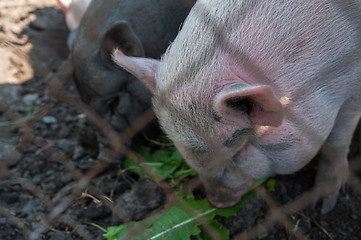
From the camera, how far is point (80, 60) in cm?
252

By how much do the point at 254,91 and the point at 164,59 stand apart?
1.98 ft

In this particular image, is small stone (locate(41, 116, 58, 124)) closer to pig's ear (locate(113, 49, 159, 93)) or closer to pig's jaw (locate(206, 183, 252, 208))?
pig's ear (locate(113, 49, 159, 93))

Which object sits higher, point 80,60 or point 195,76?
point 195,76

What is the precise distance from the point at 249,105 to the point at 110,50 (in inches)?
47.7

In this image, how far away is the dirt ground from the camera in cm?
213

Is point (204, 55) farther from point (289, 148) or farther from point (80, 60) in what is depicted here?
point (80, 60)

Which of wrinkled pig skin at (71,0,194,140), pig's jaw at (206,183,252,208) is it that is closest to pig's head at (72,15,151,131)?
wrinkled pig skin at (71,0,194,140)

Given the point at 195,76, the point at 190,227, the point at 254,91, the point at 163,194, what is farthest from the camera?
the point at 163,194

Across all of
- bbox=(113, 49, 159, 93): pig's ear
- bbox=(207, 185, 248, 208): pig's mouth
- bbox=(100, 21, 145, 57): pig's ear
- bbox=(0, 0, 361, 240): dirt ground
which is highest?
bbox=(113, 49, 159, 93): pig's ear

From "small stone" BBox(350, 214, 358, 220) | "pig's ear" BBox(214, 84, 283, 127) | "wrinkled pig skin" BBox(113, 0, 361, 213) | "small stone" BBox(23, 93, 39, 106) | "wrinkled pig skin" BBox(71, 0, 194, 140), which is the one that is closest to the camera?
"pig's ear" BBox(214, 84, 283, 127)

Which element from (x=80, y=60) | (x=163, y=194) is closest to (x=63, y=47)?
(x=80, y=60)

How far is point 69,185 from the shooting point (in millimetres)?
2385

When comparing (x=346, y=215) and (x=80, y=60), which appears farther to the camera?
(x=80, y=60)

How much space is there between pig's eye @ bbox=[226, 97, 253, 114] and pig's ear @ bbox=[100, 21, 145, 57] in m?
1.05
